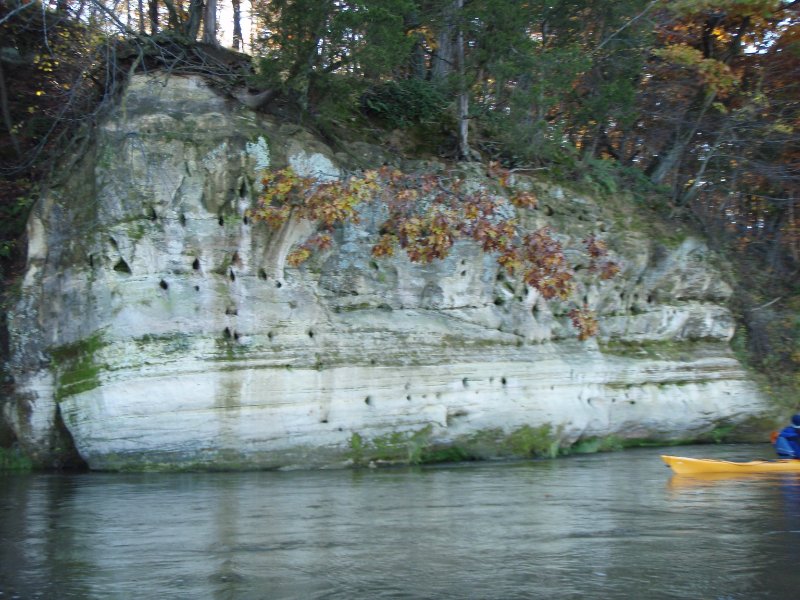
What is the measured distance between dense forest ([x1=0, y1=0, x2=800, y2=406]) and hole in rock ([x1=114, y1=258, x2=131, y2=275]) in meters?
2.49

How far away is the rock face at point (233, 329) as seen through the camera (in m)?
13.6

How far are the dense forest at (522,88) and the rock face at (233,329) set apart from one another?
1.21m

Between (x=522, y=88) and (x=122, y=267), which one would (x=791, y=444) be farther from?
(x=122, y=267)

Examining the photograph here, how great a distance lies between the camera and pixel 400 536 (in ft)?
27.7

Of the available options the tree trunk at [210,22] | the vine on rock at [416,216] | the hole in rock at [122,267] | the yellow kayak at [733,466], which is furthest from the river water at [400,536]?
the tree trunk at [210,22]

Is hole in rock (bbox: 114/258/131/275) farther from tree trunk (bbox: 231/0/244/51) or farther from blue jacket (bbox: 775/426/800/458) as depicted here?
blue jacket (bbox: 775/426/800/458)

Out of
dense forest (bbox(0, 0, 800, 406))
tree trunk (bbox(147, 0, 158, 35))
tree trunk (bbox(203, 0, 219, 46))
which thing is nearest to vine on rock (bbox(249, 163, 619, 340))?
dense forest (bbox(0, 0, 800, 406))

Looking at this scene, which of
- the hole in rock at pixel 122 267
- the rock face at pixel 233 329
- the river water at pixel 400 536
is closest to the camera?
the river water at pixel 400 536

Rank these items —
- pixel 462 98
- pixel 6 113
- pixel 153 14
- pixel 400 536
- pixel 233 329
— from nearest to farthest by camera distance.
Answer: pixel 400 536 < pixel 233 329 < pixel 462 98 < pixel 6 113 < pixel 153 14

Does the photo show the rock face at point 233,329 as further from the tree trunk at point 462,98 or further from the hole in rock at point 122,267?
the tree trunk at point 462,98

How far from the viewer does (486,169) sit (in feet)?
53.8

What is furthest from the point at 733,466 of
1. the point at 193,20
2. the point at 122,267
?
the point at 193,20

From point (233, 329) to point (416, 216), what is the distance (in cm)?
353

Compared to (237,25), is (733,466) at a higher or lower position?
lower
